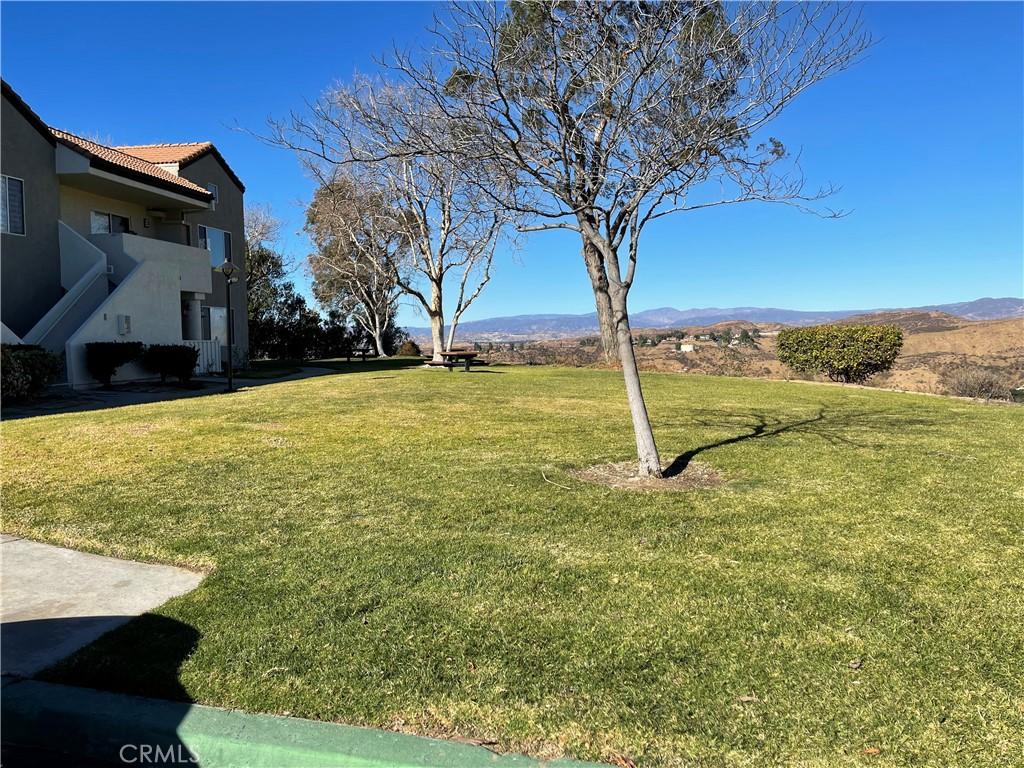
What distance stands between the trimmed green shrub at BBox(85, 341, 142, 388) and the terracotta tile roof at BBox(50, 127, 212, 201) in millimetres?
5295

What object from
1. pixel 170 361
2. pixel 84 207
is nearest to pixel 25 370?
pixel 170 361

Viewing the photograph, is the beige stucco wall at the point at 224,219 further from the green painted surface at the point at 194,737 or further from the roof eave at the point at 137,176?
the green painted surface at the point at 194,737

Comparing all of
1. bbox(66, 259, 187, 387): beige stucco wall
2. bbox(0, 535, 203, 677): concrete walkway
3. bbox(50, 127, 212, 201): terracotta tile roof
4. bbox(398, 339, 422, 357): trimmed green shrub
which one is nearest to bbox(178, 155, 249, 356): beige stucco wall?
bbox(50, 127, 212, 201): terracotta tile roof

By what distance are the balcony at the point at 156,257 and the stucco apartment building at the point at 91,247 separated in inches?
1.1

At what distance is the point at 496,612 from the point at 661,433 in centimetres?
607

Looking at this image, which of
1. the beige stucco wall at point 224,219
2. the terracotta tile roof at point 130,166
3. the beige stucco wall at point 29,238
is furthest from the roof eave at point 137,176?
the beige stucco wall at point 224,219

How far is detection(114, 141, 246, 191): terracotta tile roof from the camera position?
2397 centimetres

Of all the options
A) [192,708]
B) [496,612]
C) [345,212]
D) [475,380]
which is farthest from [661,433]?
[345,212]

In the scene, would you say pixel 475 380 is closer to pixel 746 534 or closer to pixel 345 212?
pixel 746 534

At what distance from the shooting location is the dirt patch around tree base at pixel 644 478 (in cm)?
607

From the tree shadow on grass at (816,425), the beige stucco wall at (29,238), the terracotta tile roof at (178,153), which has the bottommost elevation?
the tree shadow on grass at (816,425)

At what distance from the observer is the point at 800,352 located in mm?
20250

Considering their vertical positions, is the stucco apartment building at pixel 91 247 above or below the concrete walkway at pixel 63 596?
above

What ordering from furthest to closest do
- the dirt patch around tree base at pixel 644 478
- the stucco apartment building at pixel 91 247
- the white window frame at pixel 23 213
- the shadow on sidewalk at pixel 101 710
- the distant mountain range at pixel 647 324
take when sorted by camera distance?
the distant mountain range at pixel 647 324
the stucco apartment building at pixel 91 247
the white window frame at pixel 23 213
the dirt patch around tree base at pixel 644 478
the shadow on sidewalk at pixel 101 710
